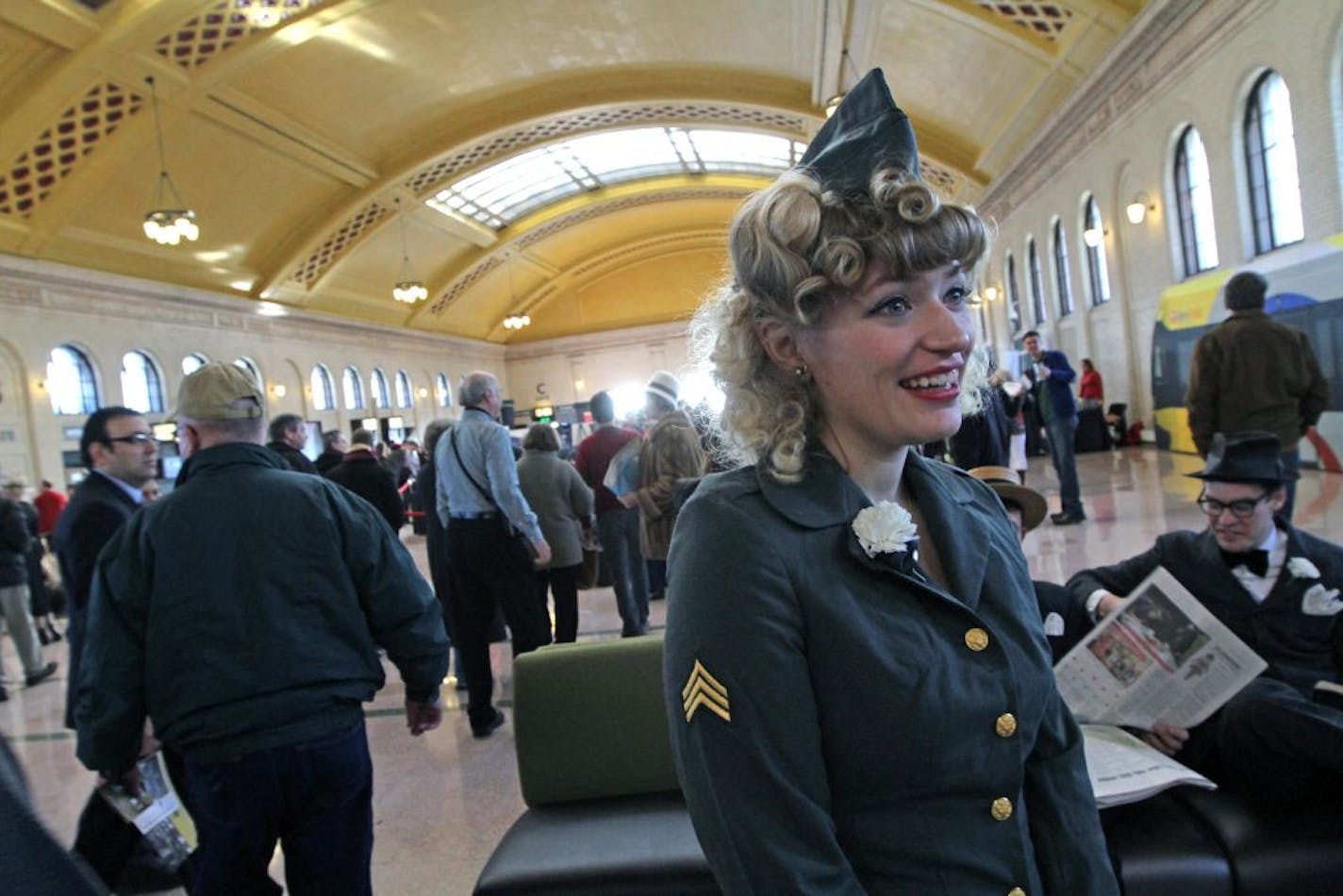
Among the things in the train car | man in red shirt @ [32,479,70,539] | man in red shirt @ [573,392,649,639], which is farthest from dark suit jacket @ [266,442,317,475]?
the train car

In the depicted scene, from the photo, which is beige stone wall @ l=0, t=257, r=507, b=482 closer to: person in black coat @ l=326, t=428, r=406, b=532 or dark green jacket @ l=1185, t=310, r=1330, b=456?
person in black coat @ l=326, t=428, r=406, b=532

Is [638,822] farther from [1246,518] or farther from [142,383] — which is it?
[142,383]

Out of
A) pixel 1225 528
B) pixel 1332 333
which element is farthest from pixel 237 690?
pixel 1332 333

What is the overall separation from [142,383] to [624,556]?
17768 millimetres

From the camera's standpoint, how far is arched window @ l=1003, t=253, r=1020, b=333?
22.4m

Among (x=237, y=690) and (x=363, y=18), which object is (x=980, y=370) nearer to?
(x=237, y=690)

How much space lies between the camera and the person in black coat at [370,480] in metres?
6.58

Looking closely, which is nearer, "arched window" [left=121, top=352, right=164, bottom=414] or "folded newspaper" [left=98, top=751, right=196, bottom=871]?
"folded newspaper" [left=98, top=751, right=196, bottom=871]

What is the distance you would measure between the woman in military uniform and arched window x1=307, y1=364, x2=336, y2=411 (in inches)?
1047

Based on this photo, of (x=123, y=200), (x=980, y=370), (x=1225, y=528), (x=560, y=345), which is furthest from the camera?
(x=560, y=345)

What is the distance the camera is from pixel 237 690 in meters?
2.19

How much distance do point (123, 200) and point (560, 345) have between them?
2353 cm

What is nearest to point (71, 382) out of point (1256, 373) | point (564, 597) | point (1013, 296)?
point (564, 597)

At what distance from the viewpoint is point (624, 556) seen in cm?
665
